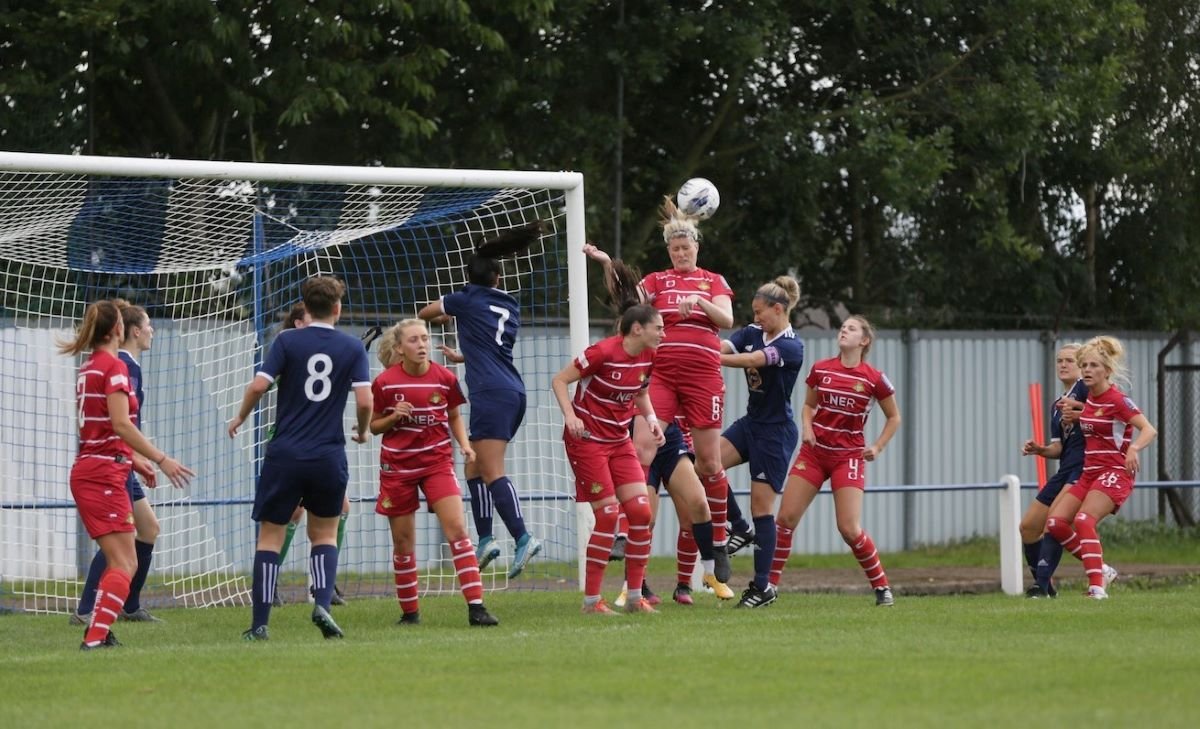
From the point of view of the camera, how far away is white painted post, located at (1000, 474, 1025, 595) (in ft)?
45.1

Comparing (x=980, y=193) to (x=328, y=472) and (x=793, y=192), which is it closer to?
(x=793, y=192)

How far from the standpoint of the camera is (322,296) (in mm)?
8875

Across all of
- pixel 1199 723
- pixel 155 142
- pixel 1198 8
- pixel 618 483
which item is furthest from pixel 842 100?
pixel 1199 723

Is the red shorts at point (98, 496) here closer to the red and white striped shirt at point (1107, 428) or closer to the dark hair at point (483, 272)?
the dark hair at point (483, 272)

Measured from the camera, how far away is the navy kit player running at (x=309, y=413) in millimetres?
8727

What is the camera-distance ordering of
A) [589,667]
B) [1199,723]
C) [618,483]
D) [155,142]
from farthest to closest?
[155,142] → [618,483] → [589,667] → [1199,723]

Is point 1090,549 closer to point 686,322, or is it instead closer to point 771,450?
point 771,450

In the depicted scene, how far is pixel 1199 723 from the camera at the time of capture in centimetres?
624

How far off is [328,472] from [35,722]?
2452mm

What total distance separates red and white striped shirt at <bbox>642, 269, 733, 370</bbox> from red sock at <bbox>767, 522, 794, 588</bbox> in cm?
118

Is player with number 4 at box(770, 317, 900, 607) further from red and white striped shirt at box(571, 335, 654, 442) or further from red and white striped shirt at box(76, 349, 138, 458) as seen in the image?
red and white striped shirt at box(76, 349, 138, 458)

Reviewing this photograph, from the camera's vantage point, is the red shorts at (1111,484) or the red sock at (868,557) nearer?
the red sock at (868,557)

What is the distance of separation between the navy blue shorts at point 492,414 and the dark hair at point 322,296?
1.79 m

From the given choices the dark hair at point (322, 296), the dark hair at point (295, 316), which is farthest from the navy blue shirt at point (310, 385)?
the dark hair at point (295, 316)
